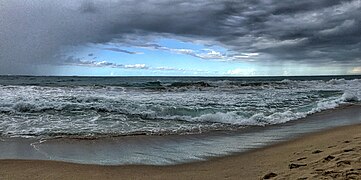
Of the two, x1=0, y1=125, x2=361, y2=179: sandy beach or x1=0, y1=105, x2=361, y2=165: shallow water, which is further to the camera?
x1=0, y1=105, x2=361, y2=165: shallow water

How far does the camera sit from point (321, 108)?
13.9 meters

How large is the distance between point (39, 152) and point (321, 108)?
39.4 ft

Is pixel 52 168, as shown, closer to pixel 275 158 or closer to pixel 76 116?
pixel 275 158

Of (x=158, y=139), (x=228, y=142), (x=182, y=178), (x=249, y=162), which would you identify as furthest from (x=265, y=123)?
(x=182, y=178)

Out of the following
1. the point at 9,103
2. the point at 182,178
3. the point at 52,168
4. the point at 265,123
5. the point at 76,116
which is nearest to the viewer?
the point at 182,178

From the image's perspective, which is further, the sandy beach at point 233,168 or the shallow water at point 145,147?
the shallow water at point 145,147

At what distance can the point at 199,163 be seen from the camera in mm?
5340

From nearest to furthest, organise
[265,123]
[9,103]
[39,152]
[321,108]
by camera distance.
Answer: [39,152] → [265,123] → [9,103] → [321,108]

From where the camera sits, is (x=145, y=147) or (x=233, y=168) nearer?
(x=233, y=168)

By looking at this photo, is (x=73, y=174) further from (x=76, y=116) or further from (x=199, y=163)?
(x=76, y=116)

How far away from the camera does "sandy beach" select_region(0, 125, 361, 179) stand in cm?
411

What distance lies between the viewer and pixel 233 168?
4898mm

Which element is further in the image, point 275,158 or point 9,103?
point 9,103

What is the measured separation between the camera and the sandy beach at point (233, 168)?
4113 millimetres
